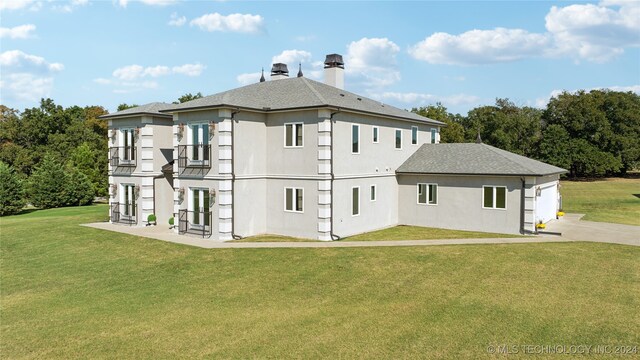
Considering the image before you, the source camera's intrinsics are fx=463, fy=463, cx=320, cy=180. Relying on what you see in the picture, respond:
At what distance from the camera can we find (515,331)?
11.6 meters

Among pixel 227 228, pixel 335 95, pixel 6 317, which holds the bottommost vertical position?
pixel 6 317

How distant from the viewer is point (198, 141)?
23625 millimetres

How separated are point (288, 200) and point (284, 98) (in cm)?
544

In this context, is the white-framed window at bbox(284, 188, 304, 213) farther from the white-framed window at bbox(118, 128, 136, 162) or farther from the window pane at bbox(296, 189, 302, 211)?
the white-framed window at bbox(118, 128, 136, 162)

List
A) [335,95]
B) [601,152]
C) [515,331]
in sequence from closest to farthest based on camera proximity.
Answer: [515,331]
[335,95]
[601,152]

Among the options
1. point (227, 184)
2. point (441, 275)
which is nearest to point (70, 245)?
point (227, 184)

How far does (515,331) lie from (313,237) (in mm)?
12598

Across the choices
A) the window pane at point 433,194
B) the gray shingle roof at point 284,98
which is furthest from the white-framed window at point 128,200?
the window pane at point 433,194

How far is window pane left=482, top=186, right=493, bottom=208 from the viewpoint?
2530 centimetres

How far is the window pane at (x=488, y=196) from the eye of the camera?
2530cm

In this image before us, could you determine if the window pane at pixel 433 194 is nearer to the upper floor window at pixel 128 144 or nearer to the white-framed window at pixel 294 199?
the white-framed window at pixel 294 199

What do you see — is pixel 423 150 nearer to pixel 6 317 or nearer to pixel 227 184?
pixel 227 184

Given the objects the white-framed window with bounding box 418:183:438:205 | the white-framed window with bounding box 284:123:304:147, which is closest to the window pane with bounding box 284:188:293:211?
the white-framed window with bounding box 284:123:304:147

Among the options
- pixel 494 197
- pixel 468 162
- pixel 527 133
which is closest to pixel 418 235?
pixel 494 197
